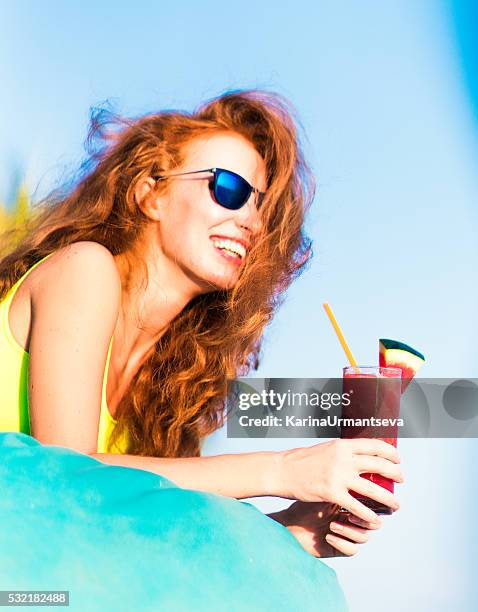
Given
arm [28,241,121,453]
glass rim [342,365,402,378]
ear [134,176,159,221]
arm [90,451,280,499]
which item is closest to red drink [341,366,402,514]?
glass rim [342,365,402,378]

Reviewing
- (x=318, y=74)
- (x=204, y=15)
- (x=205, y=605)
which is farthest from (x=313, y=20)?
(x=205, y=605)

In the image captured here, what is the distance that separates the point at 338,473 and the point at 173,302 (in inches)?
25.9

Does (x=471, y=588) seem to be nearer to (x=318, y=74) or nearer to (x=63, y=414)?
(x=63, y=414)

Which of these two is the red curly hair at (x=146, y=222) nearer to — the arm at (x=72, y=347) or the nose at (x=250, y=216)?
the nose at (x=250, y=216)

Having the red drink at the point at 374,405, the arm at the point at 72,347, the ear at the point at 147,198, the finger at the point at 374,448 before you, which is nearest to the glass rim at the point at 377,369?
the red drink at the point at 374,405

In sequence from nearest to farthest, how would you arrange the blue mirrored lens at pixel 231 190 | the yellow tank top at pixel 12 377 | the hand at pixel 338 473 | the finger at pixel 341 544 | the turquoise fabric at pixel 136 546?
the turquoise fabric at pixel 136 546
the hand at pixel 338 473
the finger at pixel 341 544
the yellow tank top at pixel 12 377
the blue mirrored lens at pixel 231 190

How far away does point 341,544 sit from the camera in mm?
1483

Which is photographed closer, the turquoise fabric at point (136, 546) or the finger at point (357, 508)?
the turquoise fabric at point (136, 546)

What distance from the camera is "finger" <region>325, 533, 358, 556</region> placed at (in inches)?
58.3

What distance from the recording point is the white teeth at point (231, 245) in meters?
1.81

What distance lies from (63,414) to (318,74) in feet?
4.27

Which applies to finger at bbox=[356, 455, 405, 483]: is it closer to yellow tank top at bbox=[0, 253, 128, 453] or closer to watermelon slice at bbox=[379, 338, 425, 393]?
watermelon slice at bbox=[379, 338, 425, 393]

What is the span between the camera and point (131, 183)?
1.84 meters

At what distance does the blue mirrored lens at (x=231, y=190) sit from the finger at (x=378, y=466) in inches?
26.2
